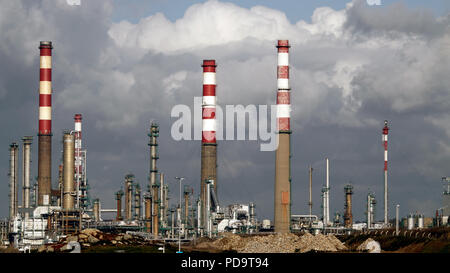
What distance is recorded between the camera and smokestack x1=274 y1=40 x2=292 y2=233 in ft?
344

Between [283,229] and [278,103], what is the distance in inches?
596

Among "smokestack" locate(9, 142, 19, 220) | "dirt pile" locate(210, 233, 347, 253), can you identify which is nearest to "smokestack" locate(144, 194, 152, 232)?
"smokestack" locate(9, 142, 19, 220)

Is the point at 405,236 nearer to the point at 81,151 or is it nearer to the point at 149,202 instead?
the point at 149,202

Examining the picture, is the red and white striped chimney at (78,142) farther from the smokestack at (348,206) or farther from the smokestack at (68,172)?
the smokestack at (348,206)

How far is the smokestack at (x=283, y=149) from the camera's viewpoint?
10500 centimetres

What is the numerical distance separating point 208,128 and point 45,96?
68.5 feet

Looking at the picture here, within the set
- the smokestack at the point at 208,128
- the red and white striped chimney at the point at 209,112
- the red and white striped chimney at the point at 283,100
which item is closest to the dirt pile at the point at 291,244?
the red and white striped chimney at the point at 283,100

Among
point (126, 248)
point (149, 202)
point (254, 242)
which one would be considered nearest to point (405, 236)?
point (254, 242)

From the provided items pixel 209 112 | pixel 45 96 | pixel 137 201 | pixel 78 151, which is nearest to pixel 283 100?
pixel 209 112

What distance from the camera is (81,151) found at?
414 ft

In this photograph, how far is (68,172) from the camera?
11162cm

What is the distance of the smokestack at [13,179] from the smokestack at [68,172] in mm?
18060

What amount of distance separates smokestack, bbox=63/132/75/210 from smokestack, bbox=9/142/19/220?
59.3 feet

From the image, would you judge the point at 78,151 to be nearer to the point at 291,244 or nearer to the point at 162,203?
the point at 162,203
